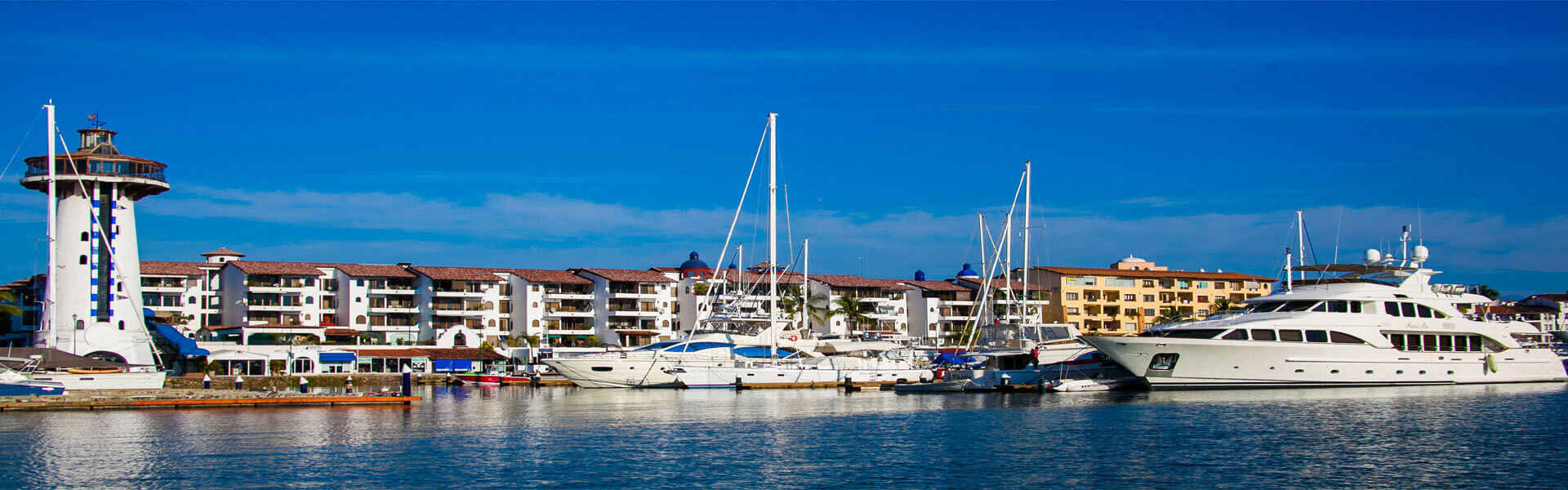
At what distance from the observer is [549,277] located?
110 m

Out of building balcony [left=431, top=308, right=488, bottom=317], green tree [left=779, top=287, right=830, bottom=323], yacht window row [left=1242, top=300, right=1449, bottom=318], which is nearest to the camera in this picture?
yacht window row [left=1242, top=300, right=1449, bottom=318]

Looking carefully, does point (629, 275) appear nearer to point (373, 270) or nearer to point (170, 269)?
point (373, 270)

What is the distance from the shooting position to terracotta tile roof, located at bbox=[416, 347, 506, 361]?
9281 centimetres

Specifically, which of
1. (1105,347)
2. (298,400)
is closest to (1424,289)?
(1105,347)

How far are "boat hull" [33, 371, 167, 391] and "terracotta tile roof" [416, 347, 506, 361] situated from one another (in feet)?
117

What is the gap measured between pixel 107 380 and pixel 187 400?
19.7 ft

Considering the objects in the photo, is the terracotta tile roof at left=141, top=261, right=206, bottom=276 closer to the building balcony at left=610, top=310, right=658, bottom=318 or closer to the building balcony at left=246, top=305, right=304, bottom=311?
the building balcony at left=246, top=305, right=304, bottom=311

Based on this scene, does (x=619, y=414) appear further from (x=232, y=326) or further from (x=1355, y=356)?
(x=232, y=326)

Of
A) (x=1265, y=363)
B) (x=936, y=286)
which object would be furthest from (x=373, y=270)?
(x=1265, y=363)

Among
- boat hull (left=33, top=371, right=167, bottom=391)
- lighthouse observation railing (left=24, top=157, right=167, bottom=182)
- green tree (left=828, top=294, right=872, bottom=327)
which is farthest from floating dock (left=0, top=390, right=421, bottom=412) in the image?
green tree (left=828, top=294, right=872, bottom=327)

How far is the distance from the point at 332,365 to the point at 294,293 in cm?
1396

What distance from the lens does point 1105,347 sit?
194 ft

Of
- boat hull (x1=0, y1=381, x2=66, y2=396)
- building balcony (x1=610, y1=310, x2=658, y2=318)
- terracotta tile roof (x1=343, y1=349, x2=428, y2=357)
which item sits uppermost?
building balcony (x1=610, y1=310, x2=658, y2=318)

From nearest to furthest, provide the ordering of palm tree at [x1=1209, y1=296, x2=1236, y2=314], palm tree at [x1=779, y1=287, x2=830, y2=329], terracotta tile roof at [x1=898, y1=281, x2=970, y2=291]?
1. palm tree at [x1=779, y1=287, x2=830, y2=329]
2. palm tree at [x1=1209, y1=296, x2=1236, y2=314]
3. terracotta tile roof at [x1=898, y1=281, x2=970, y2=291]
